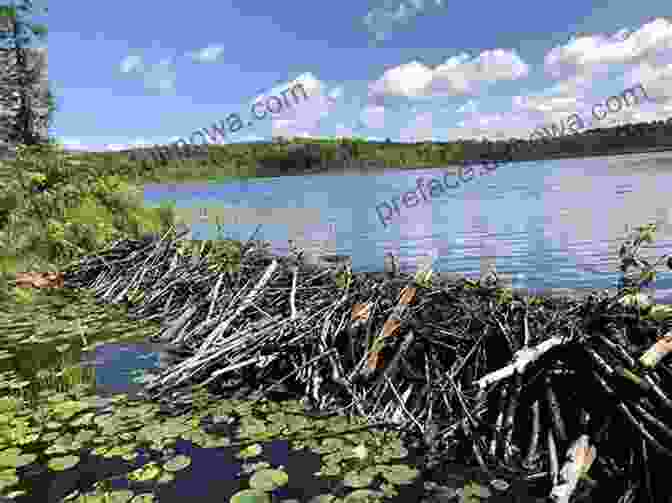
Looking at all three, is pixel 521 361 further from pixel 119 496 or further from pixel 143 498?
pixel 119 496

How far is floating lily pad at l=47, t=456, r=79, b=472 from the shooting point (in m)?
4.24

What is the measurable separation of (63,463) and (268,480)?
1.91 metres

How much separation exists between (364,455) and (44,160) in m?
18.0

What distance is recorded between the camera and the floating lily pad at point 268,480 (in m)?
3.88

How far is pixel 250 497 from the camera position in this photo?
375 cm

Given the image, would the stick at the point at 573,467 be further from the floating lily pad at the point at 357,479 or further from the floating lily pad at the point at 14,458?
the floating lily pad at the point at 14,458

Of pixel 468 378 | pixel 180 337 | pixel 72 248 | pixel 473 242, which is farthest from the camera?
pixel 473 242

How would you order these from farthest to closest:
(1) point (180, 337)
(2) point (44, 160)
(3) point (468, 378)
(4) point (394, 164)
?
(4) point (394, 164)
(2) point (44, 160)
(1) point (180, 337)
(3) point (468, 378)

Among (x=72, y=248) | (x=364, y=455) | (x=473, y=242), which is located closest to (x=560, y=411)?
(x=364, y=455)

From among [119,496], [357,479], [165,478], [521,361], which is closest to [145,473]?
[165,478]

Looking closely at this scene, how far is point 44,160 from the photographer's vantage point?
57.9ft

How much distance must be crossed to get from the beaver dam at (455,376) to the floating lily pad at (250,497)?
17 mm

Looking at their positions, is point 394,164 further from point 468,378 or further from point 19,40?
point 468,378

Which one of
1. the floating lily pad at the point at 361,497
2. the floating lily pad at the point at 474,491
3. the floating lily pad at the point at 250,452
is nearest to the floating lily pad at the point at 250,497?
the floating lily pad at the point at 250,452
